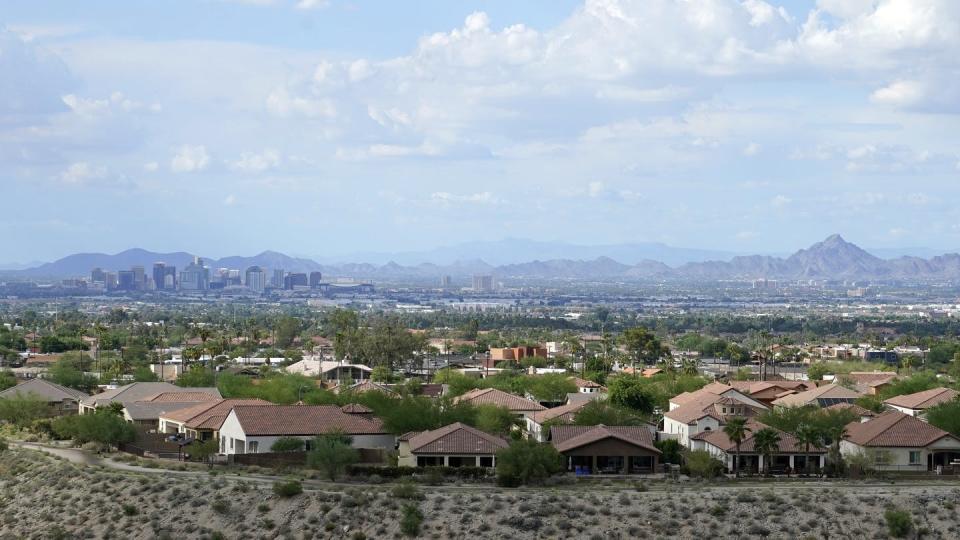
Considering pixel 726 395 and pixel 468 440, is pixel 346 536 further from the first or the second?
pixel 726 395

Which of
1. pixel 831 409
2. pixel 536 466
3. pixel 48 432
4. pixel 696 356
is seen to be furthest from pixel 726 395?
pixel 696 356

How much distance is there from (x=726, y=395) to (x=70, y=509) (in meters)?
39.8

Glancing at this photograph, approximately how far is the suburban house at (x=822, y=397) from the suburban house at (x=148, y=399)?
32.5 m

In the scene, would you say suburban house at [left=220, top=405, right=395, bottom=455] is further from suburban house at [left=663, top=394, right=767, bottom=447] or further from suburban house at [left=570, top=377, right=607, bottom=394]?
suburban house at [left=570, top=377, right=607, bottom=394]

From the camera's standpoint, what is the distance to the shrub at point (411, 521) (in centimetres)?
5206

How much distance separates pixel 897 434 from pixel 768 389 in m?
31.2

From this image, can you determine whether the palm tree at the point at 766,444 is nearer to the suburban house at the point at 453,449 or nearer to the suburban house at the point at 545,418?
the suburban house at the point at 453,449

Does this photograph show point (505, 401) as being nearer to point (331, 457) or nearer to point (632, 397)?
point (632, 397)

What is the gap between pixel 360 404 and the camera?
76.6 m

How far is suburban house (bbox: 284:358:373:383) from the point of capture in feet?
390

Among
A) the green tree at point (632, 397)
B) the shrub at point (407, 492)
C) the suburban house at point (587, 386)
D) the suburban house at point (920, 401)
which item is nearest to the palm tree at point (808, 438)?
the suburban house at point (920, 401)

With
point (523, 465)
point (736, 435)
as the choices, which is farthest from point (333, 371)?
point (523, 465)

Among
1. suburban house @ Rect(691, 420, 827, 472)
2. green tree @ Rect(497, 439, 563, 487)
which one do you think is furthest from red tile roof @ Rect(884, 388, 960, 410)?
green tree @ Rect(497, 439, 563, 487)

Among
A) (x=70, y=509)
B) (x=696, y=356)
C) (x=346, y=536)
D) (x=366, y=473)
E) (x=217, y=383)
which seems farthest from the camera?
(x=696, y=356)
